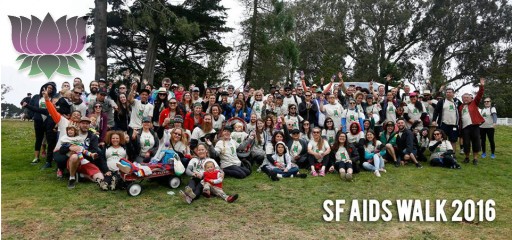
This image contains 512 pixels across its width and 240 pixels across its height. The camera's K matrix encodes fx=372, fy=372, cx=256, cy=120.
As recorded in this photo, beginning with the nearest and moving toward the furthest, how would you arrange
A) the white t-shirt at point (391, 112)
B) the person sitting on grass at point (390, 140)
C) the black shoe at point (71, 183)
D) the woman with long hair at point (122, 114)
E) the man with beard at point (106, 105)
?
the black shoe at point (71, 183), the man with beard at point (106, 105), the woman with long hair at point (122, 114), the person sitting on grass at point (390, 140), the white t-shirt at point (391, 112)

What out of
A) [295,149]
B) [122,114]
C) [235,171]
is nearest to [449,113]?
[295,149]

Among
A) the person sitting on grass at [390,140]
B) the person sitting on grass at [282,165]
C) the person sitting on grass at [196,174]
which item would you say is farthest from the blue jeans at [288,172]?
the person sitting on grass at [390,140]

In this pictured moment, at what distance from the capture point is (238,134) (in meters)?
8.60

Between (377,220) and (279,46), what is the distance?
1824 cm

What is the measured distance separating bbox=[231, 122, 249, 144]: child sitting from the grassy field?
0.98 m

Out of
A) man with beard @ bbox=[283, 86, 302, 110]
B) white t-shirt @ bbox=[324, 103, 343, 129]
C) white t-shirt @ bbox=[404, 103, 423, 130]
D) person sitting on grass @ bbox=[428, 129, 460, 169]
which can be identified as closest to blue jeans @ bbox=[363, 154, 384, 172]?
white t-shirt @ bbox=[324, 103, 343, 129]

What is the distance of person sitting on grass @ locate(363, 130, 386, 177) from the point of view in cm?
822

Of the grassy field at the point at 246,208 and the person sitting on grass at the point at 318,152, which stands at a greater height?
the person sitting on grass at the point at 318,152

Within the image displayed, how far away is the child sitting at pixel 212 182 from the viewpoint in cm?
642

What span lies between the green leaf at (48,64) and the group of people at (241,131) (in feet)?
1.87

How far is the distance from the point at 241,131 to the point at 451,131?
539 cm

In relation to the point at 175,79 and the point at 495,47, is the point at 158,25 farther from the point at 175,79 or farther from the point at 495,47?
the point at 495,47

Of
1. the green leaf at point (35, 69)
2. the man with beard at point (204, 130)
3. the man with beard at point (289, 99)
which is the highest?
the green leaf at point (35, 69)

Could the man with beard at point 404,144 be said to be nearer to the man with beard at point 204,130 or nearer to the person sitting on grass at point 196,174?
the man with beard at point 204,130
